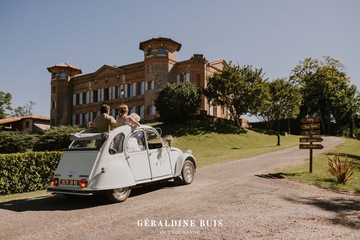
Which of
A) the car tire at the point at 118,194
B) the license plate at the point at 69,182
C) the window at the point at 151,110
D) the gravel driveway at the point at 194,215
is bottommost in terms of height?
the gravel driveway at the point at 194,215

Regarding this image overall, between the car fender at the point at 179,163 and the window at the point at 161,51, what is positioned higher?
the window at the point at 161,51

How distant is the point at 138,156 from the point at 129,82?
4115 cm

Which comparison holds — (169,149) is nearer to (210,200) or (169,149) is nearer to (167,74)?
(210,200)

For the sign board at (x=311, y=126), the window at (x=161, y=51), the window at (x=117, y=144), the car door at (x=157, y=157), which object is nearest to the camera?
the window at (x=117, y=144)

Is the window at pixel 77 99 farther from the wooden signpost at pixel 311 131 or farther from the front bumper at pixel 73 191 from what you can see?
the front bumper at pixel 73 191

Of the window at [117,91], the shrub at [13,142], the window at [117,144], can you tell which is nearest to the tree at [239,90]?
the window at [117,91]

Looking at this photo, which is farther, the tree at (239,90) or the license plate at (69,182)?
the tree at (239,90)

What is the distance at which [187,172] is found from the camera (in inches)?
364

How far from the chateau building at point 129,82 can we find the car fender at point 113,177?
90.8 feet

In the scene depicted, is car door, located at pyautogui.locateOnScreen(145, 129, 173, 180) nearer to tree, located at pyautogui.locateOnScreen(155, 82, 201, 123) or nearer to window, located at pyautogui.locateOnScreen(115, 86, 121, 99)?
Answer: tree, located at pyautogui.locateOnScreen(155, 82, 201, 123)

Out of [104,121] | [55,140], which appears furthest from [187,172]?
[55,140]

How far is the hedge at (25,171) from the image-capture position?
32.8ft

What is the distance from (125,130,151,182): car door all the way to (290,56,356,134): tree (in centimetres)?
4863

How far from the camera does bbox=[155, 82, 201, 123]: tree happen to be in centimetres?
3597
